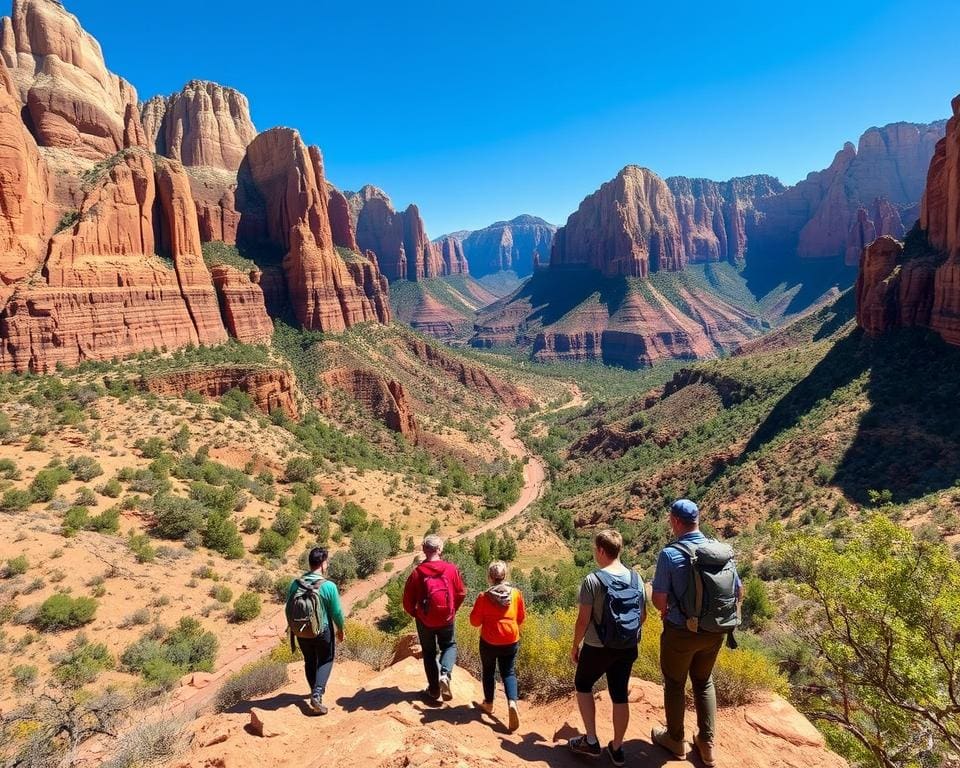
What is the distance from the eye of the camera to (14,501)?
22.8 meters

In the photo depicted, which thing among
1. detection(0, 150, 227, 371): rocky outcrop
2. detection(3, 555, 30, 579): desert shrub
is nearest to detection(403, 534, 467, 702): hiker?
detection(3, 555, 30, 579): desert shrub

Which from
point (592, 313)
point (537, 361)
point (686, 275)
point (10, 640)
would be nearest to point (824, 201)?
point (686, 275)

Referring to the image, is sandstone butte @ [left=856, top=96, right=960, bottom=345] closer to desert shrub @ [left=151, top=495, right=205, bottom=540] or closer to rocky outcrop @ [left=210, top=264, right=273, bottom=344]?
desert shrub @ [left=151, top=495, right=205, bottom=540]

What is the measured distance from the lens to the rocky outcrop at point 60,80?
48.0m

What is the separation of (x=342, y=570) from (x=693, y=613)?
26238 mm

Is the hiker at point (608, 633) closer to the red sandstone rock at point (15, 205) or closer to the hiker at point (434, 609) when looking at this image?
the hiker at point (434, 609)

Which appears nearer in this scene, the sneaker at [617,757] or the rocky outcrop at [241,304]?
the sneaker at [617,757]

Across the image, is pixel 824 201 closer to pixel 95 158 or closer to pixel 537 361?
pixel 537 361

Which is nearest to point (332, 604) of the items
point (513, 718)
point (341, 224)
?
point (513, 718)

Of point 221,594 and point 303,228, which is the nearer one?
point 221,594

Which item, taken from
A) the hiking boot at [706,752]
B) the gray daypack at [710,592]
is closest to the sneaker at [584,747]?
the hiking boot at [706,752]

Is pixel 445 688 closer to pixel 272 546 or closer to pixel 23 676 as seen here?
pixel 23 676

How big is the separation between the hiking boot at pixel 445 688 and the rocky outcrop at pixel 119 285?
40.7 meters

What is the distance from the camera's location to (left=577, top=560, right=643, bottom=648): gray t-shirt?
20.1 feet
